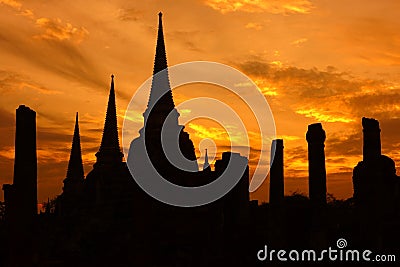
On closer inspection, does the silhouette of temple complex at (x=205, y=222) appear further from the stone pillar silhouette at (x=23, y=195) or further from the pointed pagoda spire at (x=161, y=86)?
the pointed pagoda spire at (x=161, y=86)

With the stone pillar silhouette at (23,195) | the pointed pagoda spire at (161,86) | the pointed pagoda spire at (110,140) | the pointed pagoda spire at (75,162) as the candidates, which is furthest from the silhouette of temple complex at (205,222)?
the pointed pagoda spire at (75,162)

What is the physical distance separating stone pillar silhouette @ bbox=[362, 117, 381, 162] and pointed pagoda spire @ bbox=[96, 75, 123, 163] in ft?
75.7

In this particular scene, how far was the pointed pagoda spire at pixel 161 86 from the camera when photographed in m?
34.0

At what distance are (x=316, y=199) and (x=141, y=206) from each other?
4.47 metres

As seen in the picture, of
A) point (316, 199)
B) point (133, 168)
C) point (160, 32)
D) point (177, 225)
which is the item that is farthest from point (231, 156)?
point (160, 32)

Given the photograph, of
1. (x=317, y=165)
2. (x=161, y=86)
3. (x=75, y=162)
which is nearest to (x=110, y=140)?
(x=75, y=162)

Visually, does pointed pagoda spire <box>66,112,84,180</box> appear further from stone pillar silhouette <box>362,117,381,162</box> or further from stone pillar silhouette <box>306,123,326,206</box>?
stone pillar silhouette <box>362,117,381,162</box>

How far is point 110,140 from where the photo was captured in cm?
3747

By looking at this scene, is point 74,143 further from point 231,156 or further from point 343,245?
point 343,245

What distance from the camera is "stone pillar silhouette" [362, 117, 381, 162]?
1526 centimetres

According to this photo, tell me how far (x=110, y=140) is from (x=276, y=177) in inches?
818

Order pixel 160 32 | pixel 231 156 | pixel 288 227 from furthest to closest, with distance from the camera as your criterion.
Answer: pixel 160 32, pixel 288 227, pixel 231 156

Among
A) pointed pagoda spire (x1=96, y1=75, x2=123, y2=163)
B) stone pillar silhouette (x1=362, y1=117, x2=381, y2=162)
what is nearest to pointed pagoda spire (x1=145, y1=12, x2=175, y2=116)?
pointed pagoda spire (x1=96, y1=75, x2=123, y2=163)

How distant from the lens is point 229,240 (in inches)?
728
